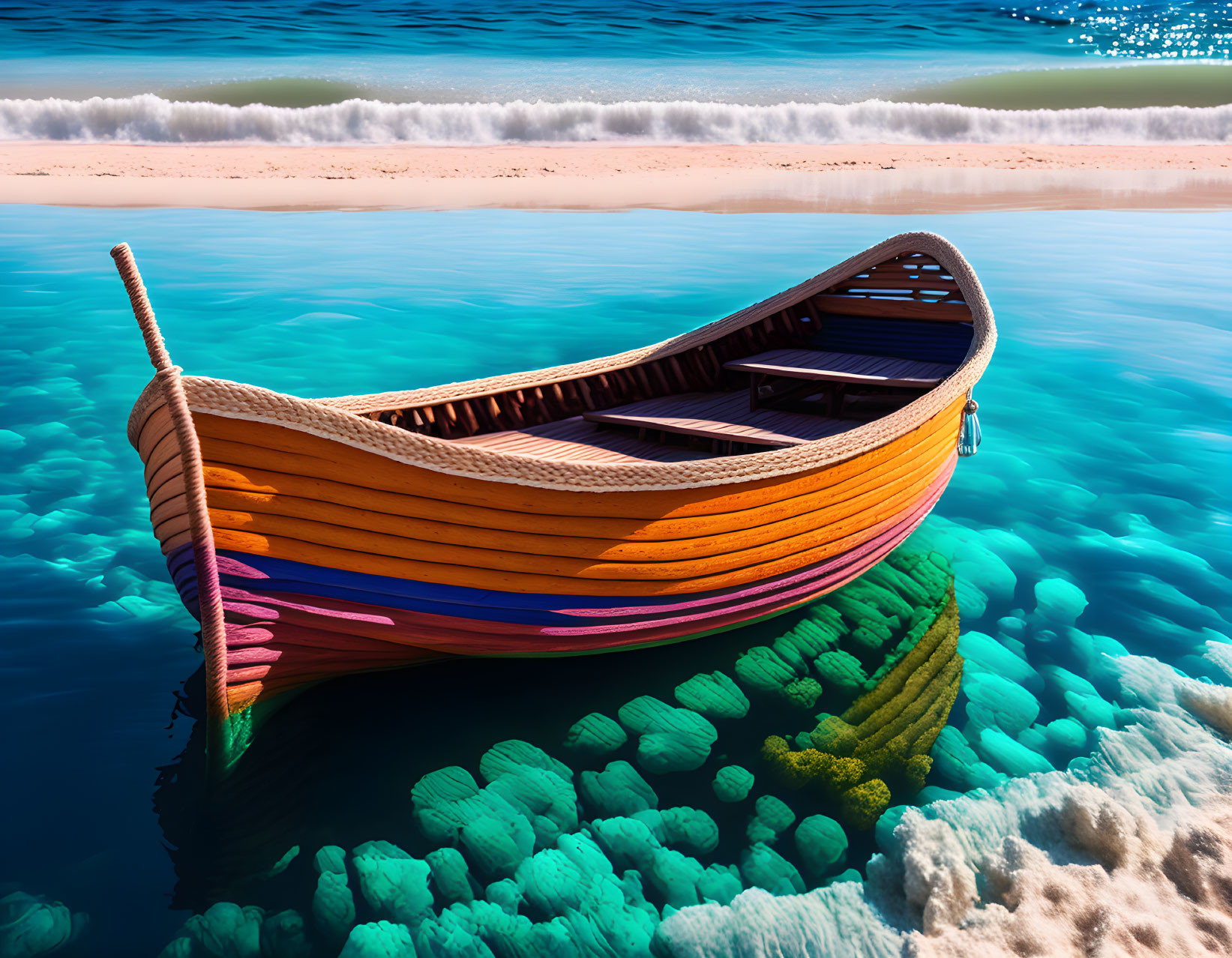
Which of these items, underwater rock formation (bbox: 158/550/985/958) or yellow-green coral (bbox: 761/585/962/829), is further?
yellow-green coral (bbox: 761/585/962/829)

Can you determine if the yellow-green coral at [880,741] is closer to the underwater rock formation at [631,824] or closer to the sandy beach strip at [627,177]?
the underwater rock formation at [631,824]

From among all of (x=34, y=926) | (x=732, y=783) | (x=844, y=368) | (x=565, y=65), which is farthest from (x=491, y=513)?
(x=565, y=65)

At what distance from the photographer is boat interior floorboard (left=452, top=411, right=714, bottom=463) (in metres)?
5.52

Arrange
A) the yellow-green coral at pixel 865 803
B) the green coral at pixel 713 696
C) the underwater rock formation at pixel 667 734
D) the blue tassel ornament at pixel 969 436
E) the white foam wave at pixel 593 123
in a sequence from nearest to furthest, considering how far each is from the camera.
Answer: the yellow-green coral at pixel 865 803 → the underwater rock formation at pixel 667 734 → the green coral at pixel 713 696 → the blue tassel ornament at pixel 969 436 → the white foam wave at pixel 593 123

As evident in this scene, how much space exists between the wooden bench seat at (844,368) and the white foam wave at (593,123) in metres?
26.3

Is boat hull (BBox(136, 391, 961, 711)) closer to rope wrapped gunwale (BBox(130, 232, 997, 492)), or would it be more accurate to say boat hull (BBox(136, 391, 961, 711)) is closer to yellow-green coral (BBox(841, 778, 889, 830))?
rope wrapped gunwale (BBox(130, 232, 997, 492))

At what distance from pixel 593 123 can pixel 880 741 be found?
3032 centimetres

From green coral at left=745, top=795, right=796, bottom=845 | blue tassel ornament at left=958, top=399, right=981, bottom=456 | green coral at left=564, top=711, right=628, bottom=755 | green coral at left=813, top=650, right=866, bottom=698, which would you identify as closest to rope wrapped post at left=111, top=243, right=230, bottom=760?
green coral at left=564, top=711, right=628, bottom=755

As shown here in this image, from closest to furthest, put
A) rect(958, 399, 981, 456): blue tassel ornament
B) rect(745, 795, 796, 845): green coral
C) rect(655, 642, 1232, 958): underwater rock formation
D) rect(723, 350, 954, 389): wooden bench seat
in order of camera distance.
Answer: rect(655, 642, 1232, 958): underwater rock formation, rect(745, 795, 796, 845): green coral, rect(723, 350, 954, 389): wooden bench seat, rect(958, 399, 981, 456): blue tassel ornament

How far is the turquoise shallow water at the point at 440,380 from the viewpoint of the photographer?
4160 mm

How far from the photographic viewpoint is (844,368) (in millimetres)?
6762

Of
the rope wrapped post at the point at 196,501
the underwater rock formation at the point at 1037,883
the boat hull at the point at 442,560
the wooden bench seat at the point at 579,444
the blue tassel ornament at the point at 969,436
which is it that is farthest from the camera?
the blue tassel ornament at the point at 969,436

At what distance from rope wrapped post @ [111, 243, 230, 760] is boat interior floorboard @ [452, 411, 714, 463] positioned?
86.9 inches

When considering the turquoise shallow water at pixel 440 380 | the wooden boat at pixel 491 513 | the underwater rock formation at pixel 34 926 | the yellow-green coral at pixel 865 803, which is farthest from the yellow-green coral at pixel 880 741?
the underwater rock formation at pixel 34 926
